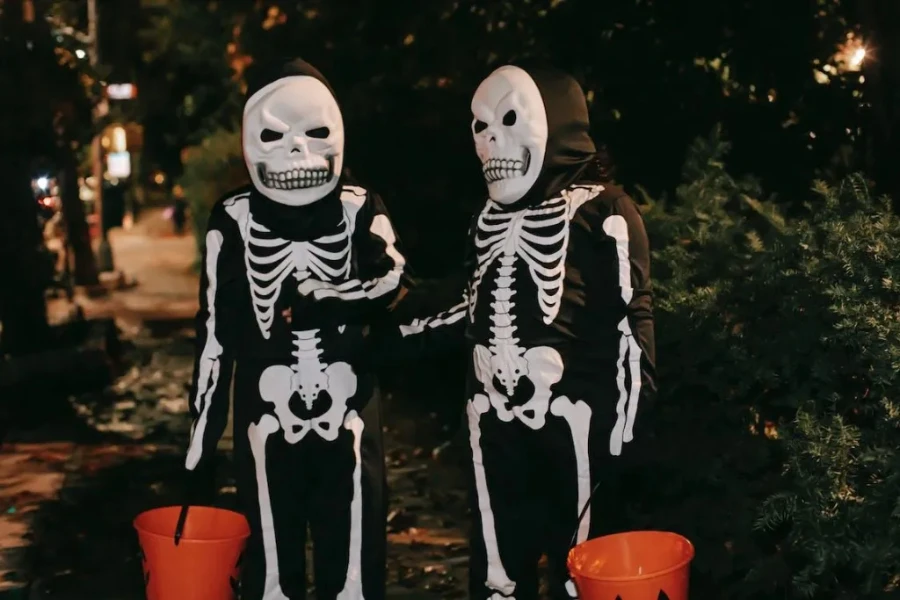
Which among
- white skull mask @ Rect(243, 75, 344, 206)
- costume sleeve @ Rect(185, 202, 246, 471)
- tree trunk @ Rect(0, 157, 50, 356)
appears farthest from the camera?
tree trunk @ Rect(0, 157, 50, 356)

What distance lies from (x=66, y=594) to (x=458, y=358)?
16.3ft

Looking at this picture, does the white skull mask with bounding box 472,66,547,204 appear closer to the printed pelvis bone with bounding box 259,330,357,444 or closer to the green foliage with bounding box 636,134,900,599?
the printed pelvis bone with bounding box 259,330,357,444

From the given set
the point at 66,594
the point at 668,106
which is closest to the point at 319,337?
the point at 66,594

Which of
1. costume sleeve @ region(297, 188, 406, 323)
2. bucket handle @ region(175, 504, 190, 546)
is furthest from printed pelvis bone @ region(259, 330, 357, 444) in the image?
bucket handle @ region(175, 504, 190, 546)

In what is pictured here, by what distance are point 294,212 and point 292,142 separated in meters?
0.26

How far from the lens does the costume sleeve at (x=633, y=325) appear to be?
4.59 meters

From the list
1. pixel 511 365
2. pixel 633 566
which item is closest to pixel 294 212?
pixel 511 365

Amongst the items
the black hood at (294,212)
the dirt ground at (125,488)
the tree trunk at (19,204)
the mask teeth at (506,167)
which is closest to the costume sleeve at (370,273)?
the black hood at (294,212)

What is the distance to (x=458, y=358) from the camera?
10781 mm

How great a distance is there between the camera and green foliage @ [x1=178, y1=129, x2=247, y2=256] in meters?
19.6

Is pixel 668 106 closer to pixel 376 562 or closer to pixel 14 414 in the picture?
pixel 376 562

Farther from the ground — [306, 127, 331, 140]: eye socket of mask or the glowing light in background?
the glowing light in background

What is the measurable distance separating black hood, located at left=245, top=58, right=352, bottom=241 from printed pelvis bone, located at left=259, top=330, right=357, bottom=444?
377mm

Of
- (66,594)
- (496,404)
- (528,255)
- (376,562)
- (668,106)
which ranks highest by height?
(668,106)
